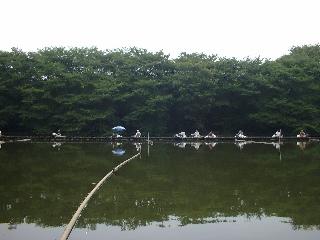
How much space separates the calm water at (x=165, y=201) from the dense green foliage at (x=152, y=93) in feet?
54.4

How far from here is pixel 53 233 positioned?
602cm

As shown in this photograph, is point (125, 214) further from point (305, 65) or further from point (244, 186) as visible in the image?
point (305, 65)

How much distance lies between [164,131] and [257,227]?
25.0 meters

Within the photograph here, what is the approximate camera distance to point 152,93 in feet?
102

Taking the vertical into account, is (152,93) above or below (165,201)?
above

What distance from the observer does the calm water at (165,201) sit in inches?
246

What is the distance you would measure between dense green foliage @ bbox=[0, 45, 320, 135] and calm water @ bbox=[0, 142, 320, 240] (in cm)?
1659

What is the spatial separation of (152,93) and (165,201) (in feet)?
76.5

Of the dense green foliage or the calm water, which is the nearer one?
the calm water

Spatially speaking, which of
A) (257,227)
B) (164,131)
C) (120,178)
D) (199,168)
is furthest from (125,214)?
(164,131)

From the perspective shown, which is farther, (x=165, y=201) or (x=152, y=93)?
(x=152, y=93)

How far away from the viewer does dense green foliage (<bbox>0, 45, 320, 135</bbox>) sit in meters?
29.8

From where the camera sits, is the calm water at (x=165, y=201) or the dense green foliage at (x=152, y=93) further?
the dense green foliage at (x=152, y=93)

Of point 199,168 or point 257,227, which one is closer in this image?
point 257,227
